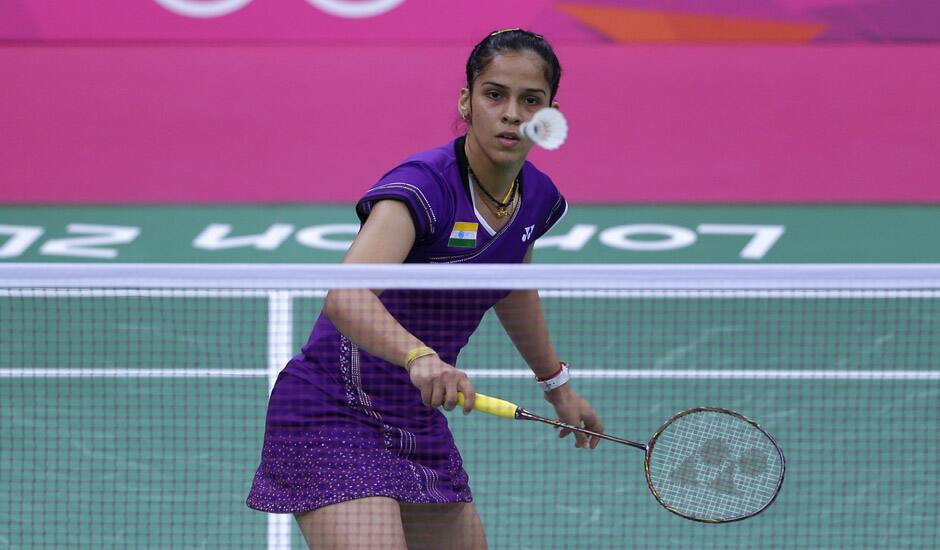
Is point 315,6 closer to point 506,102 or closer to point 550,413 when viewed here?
point 550,413

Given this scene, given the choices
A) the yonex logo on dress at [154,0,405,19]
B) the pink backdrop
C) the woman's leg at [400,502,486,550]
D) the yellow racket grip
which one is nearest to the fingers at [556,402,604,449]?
the woman's leg at [400,502,486,550]

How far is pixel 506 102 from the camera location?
2443mm

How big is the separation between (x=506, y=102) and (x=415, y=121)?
10.8 ft

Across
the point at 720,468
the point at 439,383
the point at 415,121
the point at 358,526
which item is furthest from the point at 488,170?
the point at 415,121

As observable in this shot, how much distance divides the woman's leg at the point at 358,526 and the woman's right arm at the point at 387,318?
0.29 metres

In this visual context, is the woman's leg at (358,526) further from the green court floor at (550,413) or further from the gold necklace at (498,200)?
the green court floor at (550,413)

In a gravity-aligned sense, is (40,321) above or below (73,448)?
above

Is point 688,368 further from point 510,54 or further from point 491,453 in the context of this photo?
point 510,54

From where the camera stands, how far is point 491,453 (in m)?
5.10

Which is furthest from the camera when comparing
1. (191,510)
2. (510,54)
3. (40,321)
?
(40,321)

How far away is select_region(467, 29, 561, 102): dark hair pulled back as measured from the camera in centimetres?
245

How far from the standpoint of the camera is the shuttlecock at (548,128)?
2312 millimetres

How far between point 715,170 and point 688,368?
3.05 feet

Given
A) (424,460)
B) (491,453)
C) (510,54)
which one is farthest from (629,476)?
(510,54)
